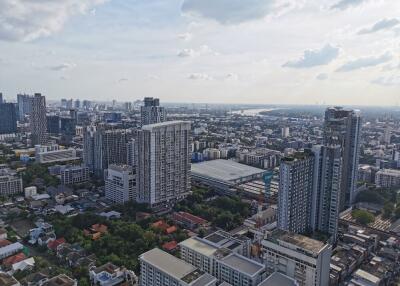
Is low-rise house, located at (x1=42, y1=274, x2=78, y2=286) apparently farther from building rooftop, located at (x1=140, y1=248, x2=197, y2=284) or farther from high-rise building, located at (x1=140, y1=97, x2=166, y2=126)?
high-rise building, located at (x1=140, y1=97, x2=166, y2=126)

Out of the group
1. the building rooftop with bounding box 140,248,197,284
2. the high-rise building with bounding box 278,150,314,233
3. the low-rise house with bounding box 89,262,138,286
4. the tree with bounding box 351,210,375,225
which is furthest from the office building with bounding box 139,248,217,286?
the tree with bounding box 351,210,375,225

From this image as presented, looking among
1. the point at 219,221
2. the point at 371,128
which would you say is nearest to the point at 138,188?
the point at 219,221

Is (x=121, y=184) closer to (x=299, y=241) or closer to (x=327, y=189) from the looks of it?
(x=327, y=189)

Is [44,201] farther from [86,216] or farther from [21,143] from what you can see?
[21,143]

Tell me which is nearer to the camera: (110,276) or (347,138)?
(110,276)

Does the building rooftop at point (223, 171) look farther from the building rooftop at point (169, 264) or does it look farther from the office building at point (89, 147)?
the building rooftop at point (169, 264)

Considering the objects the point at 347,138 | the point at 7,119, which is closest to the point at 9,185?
the point at 347,138
